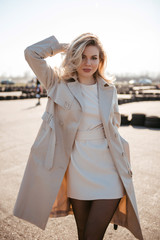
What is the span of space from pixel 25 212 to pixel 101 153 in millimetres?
942

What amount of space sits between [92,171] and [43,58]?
3.77 feet

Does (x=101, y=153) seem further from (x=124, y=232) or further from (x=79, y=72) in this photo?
(x=124, y=232)

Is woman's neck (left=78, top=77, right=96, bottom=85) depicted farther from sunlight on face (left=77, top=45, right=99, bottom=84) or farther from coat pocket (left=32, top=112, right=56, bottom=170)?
coat pocket (left=32, top=112, right=56, bottom=170)

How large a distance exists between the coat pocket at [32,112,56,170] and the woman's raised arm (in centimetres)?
34

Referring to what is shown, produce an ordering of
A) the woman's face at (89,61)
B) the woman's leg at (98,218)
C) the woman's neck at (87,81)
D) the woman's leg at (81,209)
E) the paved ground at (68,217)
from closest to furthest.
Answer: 1. the woman's leg at (98,218)
2. the woman's leg at (81,209)
3. the woman's face at (89,61)
4. the woman's neck at (87,81)
5. the paved ground at (68,217)

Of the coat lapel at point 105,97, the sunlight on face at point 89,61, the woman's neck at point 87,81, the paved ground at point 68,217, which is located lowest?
the paved ground at point 68,217

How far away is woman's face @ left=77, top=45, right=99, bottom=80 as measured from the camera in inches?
83.7

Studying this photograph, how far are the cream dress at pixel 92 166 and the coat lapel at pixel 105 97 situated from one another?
0.06 m

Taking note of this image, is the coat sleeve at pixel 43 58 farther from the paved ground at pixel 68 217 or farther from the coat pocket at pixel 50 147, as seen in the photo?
the paved ground at pixel 68 217

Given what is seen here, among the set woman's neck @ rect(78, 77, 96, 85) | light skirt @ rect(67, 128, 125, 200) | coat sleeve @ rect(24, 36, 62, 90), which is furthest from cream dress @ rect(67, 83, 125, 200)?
coat sleeve @ rect(24, 36, 62, 90)

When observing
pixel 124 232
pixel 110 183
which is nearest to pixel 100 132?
pixel 110 183

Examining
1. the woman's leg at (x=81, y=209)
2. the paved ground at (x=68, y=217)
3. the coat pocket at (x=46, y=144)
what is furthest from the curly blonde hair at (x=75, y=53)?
the paved ground at (x=68, y=217)

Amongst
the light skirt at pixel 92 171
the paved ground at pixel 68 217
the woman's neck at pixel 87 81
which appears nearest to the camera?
the light skirt at pixel 92 171

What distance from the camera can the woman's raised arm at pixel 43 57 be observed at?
2.01 m
